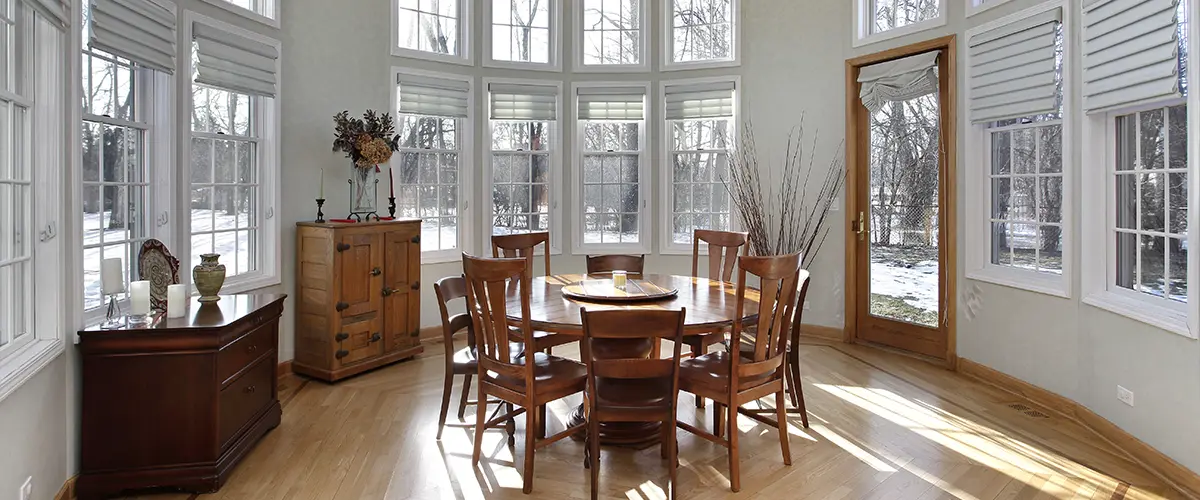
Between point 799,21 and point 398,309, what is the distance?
393cm

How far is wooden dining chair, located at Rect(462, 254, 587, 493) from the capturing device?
291 centimetres

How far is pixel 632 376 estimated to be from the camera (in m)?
2.77

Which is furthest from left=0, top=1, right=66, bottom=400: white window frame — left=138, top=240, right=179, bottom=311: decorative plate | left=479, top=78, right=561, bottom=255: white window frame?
left=479, top=78, right=561, bottom=255: white window frame

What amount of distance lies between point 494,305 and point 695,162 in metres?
3.71

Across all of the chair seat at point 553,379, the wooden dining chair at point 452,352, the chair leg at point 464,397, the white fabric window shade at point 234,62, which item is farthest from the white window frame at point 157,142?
the chair seat at point 553,379

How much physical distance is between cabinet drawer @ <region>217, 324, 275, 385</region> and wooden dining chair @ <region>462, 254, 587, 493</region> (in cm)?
103

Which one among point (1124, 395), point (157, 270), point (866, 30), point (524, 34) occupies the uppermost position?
point (524, 34)

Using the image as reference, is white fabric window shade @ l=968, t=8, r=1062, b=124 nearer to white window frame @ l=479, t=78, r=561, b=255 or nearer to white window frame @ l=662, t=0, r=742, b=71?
white window frame @ l=662, t=0, r=742, b=71

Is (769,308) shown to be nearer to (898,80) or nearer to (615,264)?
(615,264)

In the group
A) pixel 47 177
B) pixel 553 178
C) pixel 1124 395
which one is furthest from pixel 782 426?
pixel 553 178

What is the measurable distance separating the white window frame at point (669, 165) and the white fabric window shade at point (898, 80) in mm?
1028

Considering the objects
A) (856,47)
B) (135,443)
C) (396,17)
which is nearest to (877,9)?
(856,47)

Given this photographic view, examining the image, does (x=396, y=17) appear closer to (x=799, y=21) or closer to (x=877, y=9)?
(x=799, y=21)

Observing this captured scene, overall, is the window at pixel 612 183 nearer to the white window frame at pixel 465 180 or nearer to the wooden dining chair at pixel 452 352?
the white window frame at pixel 465 180
